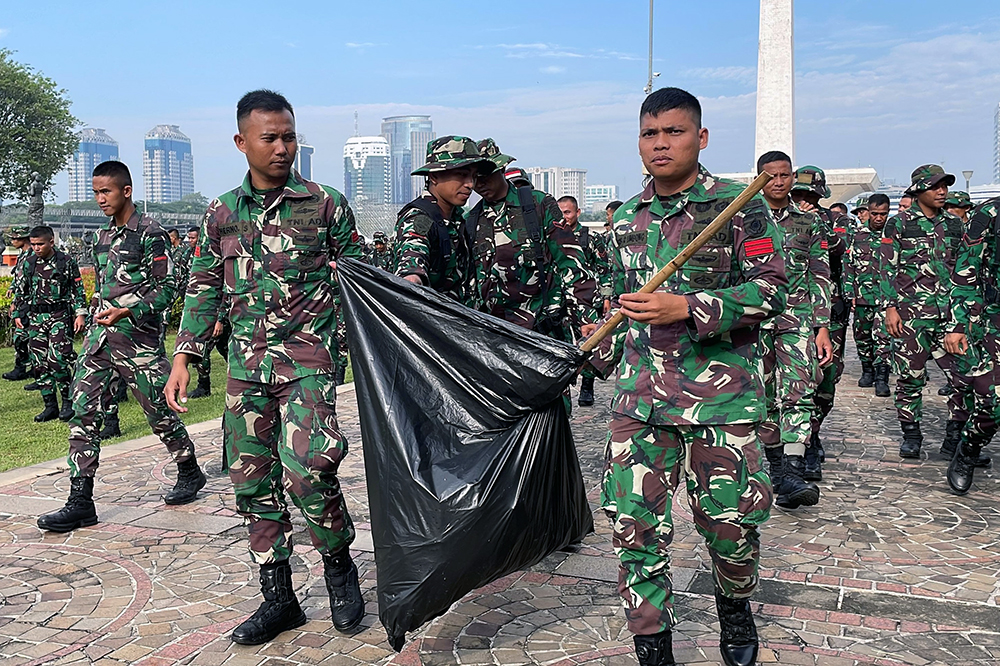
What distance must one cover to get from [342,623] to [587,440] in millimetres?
4661

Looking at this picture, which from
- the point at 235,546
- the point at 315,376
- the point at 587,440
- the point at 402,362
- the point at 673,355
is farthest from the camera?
the point at 587,440

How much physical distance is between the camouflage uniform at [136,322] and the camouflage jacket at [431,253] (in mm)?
2527

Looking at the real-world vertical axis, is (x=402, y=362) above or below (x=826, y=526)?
above

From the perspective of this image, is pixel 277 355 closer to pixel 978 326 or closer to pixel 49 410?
pixel 978 326

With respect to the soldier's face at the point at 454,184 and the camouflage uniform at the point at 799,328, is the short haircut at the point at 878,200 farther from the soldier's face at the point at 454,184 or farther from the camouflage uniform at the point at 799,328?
the soldier's face at the point at 454,184

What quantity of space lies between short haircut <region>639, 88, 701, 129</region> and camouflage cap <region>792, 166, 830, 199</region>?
3.82 meters

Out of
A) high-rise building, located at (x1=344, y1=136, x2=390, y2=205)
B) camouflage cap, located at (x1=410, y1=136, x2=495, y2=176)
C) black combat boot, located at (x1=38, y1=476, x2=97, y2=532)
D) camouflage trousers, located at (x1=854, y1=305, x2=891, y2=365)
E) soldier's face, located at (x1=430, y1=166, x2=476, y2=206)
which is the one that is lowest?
black combat boot, located at (x1=38, y1=476, x2=97, y2=532)

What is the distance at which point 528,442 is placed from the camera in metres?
3.59

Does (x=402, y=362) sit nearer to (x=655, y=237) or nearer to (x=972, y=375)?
(x=655, y=237)

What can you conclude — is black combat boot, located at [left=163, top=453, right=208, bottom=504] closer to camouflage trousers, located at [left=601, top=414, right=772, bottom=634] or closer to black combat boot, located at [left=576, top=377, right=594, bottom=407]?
camouflage trousers, located at [left=601, top=414, right=772, bottom=634]

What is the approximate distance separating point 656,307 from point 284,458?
1800mm

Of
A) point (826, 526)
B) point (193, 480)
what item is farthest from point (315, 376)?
point (826, 526)

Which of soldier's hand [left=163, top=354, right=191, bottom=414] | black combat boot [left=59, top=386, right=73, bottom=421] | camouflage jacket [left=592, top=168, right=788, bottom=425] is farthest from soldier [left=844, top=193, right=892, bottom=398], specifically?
black combat boot [left=59, top=386, right=73, bottom=421]

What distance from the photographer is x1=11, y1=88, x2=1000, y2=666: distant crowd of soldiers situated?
11.1 feet
